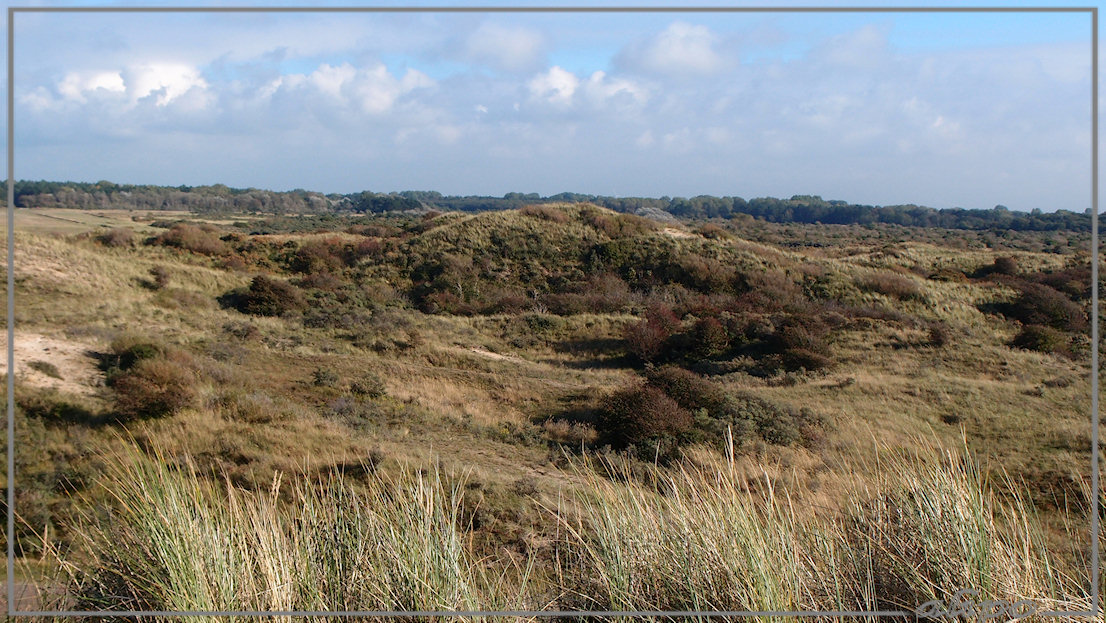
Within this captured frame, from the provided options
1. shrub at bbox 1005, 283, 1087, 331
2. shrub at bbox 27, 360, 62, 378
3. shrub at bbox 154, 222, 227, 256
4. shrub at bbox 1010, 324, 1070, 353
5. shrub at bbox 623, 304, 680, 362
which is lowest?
shrub at bbox 27, 360, 62, 378

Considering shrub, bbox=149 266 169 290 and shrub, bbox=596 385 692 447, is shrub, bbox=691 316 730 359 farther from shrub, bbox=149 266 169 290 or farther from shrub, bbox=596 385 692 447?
shrub, bbox=149 266 169 290

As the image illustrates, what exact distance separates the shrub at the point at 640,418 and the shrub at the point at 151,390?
328 cm

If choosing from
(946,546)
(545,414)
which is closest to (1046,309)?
(946,546)

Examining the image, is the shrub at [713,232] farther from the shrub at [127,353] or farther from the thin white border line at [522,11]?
the shrub at [127,353]

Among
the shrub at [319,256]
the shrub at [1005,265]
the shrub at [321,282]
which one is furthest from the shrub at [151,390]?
the shrub at [1005,265]

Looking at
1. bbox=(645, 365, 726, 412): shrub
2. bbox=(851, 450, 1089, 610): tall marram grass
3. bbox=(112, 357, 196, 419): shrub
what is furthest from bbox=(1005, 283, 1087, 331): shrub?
bbox=(112, 357, 196, 419): shrub

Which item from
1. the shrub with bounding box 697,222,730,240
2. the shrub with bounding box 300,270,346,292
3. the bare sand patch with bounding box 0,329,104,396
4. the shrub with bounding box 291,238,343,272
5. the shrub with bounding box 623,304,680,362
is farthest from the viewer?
the shrub with bounding box 291,238,343,272

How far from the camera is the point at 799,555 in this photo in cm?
278

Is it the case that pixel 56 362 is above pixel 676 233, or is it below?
below

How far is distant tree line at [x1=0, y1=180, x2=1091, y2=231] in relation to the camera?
4688 mm

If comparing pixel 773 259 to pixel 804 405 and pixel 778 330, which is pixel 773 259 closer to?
pixel 778 330

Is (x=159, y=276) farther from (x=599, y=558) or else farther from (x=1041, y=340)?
(x=1041, y=340)

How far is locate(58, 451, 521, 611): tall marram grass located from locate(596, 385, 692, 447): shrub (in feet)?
5.97

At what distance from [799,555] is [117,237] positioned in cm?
786
